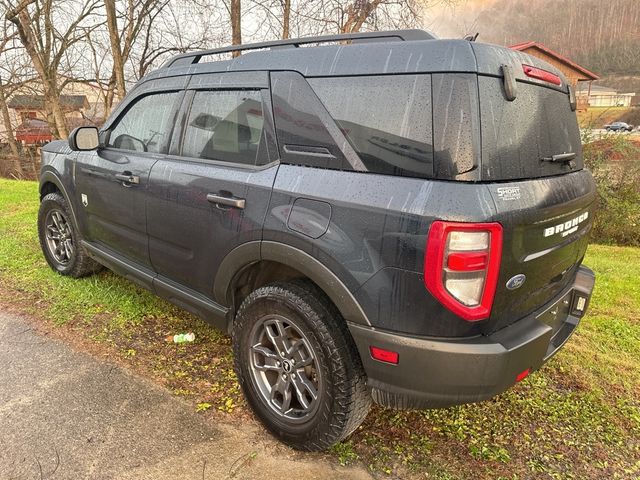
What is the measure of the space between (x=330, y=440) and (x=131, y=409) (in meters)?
1.16

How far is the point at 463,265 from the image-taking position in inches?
66.9

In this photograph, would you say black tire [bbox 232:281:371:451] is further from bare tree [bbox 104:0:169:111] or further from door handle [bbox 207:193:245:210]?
bare tree [bbox 104:0:169:111]

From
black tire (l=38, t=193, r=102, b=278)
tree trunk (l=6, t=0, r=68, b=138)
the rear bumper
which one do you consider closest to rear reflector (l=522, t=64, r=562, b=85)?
the rear bumper

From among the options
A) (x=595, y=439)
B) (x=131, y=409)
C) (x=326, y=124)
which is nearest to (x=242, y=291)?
(x=131, y=409)

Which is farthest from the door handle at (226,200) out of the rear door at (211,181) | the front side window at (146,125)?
the front side window at (146,125)

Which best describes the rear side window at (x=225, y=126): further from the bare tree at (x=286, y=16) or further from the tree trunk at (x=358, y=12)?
the tree trunk at (x=358, y=12)

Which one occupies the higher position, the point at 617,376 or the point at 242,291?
the point at 242,291

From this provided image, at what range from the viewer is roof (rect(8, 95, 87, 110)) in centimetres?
2176

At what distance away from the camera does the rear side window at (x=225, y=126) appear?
2.43 meters

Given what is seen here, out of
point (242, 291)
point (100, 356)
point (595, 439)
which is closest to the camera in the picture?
point (595, 439)

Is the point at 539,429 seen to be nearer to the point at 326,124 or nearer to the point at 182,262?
the point at 326,124

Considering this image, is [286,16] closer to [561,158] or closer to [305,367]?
[561,158]

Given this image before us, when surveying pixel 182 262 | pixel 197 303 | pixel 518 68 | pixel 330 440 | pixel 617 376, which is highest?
pixel 518 68

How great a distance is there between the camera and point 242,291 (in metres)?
2.59
